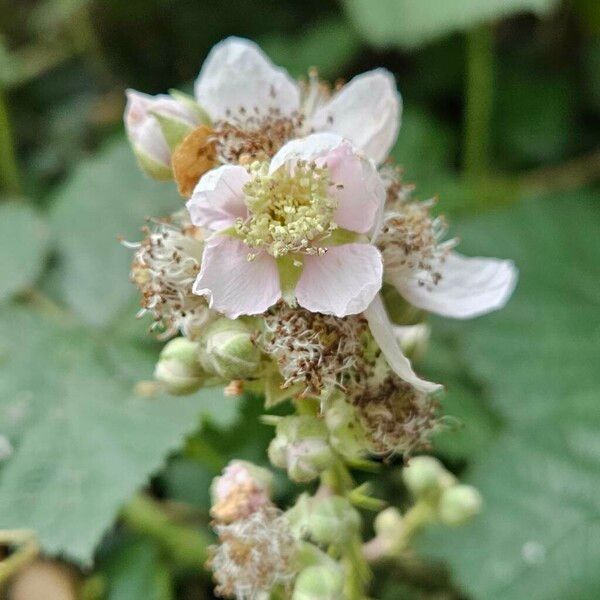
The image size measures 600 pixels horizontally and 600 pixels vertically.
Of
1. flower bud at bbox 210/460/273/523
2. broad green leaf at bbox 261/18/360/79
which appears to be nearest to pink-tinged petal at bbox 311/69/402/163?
flower bud at bbox 210/460/273/523

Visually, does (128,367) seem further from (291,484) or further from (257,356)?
(257,356)

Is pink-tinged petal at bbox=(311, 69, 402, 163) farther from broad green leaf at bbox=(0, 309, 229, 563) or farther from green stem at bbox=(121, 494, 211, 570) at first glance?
green stem at bbox=(121, 494, 211, 570)

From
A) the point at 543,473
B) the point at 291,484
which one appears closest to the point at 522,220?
the point at 543,473

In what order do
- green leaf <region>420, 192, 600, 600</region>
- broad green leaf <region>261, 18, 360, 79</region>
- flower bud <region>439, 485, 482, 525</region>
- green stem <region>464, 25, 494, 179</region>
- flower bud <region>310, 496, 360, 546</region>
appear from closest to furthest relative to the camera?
1. flower bud <region>310, 496, 360, 546</region>
2. flower bud <region>439, 485, 482, 525</region>
3. green leaf <region>420, 192, 600, 600</region>
4. green stem <region>464, 25, 494, 179</region>
5. broad green leaf <region>261, 18, 360, 79</region>

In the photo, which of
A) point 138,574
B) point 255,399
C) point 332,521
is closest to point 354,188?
point 332,521

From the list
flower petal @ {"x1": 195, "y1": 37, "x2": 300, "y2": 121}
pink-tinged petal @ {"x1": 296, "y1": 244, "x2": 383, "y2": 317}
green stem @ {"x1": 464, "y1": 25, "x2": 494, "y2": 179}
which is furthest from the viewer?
green stem @ {"x1": 464, "y1": 25, "x2": 494, "y2": 179}

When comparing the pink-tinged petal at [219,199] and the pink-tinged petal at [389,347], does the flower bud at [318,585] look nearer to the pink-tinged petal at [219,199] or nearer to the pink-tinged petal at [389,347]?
the pink-tinged petal at [389,347]
